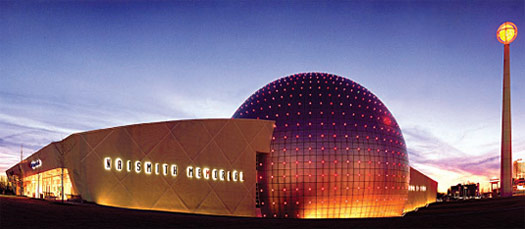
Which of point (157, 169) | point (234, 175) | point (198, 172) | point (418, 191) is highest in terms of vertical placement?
point (157, 169)

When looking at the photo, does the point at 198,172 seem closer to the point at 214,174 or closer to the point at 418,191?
the point at 214,174

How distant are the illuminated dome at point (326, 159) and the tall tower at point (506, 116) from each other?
34.1 ft

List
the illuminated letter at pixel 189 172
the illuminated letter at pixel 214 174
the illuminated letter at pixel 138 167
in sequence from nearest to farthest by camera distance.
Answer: the illuminated letter at pixel 138 167, the illuminated letter at pixel 189 172, the illuminated letter at pixel 214 174

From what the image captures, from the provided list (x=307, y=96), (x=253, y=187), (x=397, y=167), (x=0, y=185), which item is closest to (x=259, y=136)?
(x=253, y=187)

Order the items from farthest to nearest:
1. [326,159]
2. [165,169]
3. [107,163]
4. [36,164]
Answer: [36,164] → [326,159] → [165,169] → [107,163]

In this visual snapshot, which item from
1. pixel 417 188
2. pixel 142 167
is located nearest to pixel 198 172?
pixel 142 167

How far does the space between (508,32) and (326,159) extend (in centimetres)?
2372

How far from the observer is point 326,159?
35875 millimetres

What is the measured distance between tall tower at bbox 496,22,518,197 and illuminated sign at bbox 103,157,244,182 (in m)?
27.3

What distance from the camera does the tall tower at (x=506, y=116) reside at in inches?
1539

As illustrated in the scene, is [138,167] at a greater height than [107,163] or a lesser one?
lesser

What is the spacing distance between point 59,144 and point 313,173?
73.3 feet

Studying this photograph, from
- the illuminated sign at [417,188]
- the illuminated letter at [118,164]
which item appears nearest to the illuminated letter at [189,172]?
the illuminated letter at [118,164]

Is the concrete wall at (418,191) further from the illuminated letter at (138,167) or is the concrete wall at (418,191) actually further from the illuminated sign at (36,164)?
the illuminated sign at (36,164)
